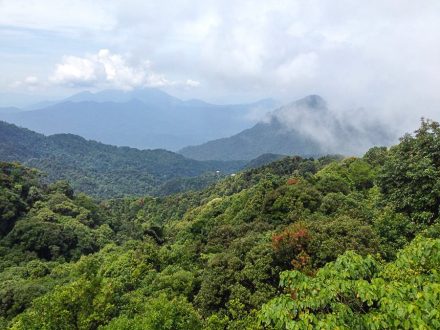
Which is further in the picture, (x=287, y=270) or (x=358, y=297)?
(x=287, y=270)

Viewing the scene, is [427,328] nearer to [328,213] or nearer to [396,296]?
[396,296]

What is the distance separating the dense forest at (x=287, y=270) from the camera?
5395mm

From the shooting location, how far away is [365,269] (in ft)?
20.0

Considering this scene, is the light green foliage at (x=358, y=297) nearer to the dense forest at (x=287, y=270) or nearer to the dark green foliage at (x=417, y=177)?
the dense forest at (x=287, y=270)

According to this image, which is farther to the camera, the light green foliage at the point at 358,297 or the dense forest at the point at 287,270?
the dense forest at the point at 287,270

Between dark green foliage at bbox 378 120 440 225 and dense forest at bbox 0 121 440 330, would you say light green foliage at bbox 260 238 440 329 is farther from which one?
dark green foliage at bbox 378 120 440 225

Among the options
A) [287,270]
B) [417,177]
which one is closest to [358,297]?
[287,270]

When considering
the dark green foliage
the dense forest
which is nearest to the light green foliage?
the dense forest

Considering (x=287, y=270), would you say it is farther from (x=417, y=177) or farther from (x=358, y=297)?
(x=417, y=177)

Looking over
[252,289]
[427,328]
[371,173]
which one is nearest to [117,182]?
[371,173]

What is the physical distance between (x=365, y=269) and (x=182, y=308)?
817cm

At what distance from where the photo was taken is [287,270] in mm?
6340

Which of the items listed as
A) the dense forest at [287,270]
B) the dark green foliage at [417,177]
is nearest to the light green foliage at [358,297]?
the dense forest at [287,270]

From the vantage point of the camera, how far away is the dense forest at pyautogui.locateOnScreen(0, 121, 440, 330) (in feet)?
17.7
